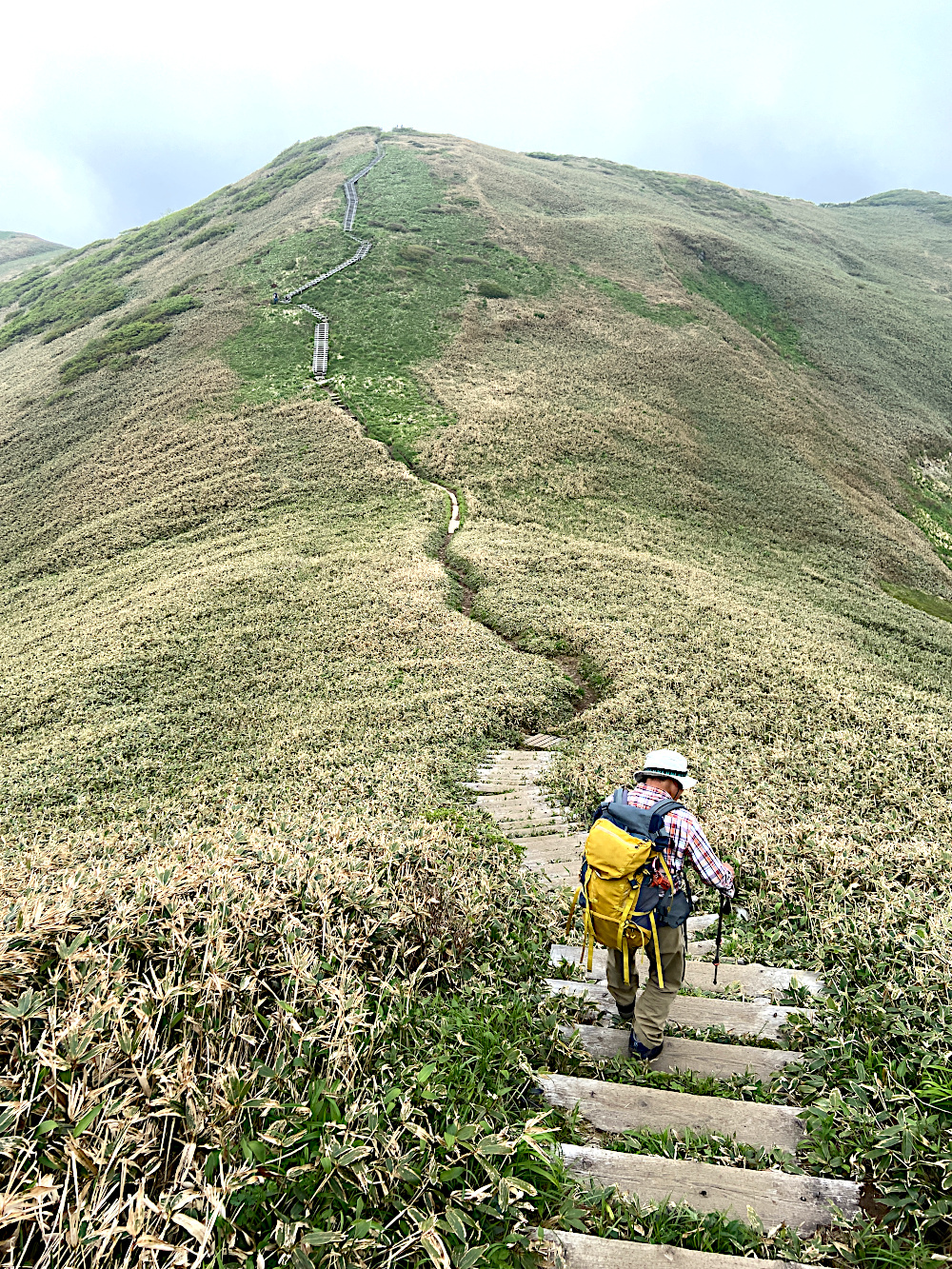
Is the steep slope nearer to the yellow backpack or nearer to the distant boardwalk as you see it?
the distant boardwalk

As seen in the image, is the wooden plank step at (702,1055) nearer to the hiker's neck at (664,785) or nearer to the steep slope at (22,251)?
the hiker's neck at (664,785)

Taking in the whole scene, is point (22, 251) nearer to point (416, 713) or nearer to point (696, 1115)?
point (416, 713)

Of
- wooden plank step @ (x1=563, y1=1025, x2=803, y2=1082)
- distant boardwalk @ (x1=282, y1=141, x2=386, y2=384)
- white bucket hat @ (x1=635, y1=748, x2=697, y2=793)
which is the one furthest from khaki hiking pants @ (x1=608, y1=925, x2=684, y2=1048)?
distant boardwalk @ (x1=282, y1=141, x2=386, y2=384)

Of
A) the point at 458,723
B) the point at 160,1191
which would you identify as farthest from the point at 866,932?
the point at 458,723

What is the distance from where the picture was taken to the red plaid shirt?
5594 mm

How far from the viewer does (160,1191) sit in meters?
3.08

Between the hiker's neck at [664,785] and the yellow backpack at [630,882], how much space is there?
0.32 m

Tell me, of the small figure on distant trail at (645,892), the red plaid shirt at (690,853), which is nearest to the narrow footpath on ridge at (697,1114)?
the small figure on distant trail at (645,892)

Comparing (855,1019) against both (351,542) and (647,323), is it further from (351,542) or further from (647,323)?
(647,323)

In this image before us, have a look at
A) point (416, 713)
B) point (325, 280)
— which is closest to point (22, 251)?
point (325, 280)

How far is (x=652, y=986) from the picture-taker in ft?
17.7

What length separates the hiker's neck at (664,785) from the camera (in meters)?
5.94

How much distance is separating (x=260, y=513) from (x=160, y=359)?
25061mm

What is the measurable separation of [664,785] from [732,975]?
2.17 meters
